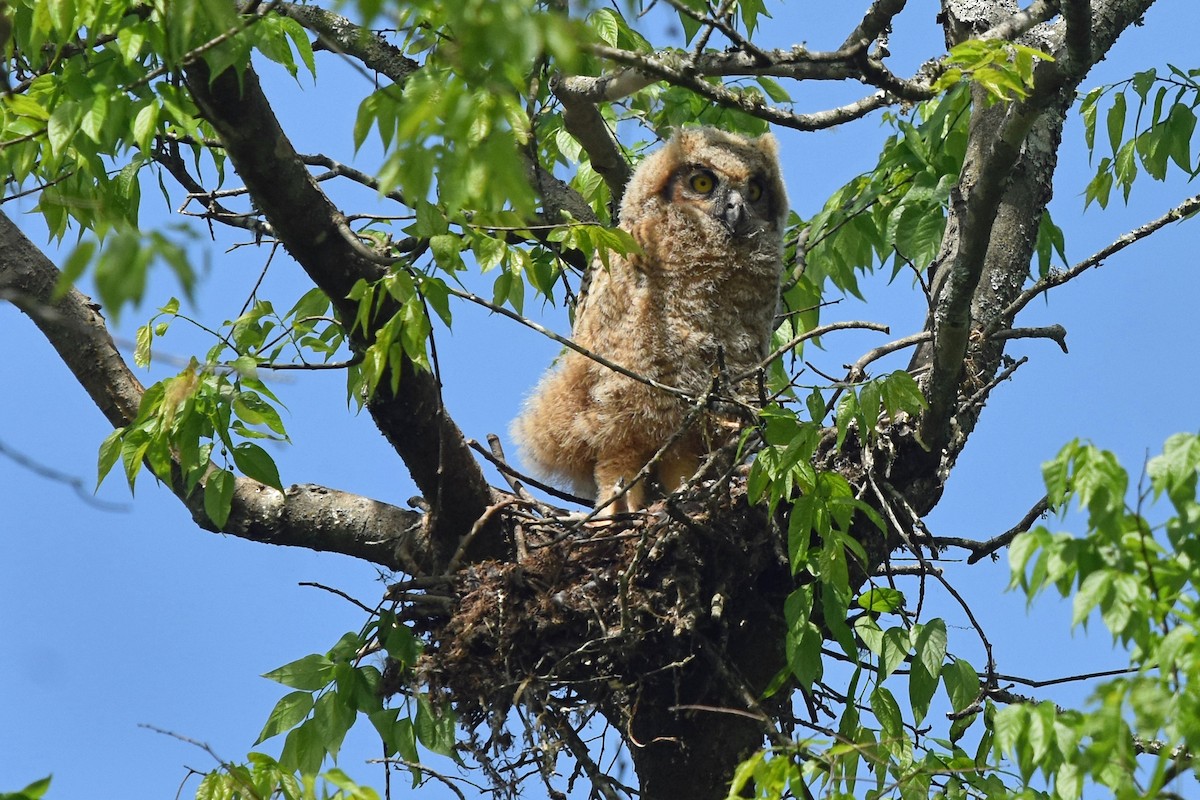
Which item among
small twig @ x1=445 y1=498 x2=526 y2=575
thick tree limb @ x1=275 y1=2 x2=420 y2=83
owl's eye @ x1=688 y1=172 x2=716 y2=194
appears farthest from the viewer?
owl's eye @ x1=688 y1=172 x2=716 y2=194

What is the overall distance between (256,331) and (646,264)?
1.68m

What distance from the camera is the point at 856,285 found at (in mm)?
5488

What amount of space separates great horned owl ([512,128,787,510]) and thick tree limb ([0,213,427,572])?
840 mm

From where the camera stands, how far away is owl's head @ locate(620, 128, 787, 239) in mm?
5566

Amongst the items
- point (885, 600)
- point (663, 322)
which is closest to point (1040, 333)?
point (885, 600)

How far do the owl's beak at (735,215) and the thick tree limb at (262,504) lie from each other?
1.76m

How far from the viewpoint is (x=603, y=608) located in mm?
4281

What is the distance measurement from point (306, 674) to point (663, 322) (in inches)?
77.1

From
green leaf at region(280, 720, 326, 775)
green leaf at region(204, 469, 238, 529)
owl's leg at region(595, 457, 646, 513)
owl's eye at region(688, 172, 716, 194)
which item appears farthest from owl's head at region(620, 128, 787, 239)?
green leaf at region(280, 720, 326, 775)

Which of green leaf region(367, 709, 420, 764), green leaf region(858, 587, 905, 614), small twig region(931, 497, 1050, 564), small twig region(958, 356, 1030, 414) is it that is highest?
small twig region(958, 356, 1030, 414)

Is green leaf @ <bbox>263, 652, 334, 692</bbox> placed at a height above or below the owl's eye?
→ below

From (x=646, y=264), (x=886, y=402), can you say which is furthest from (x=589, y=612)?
(x=646, y=264)

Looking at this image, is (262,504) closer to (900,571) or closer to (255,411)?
(255,411)

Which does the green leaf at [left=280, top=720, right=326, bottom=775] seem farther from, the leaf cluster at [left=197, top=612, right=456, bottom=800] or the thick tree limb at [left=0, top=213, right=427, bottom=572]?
the thick tree limb at [left=0, top=213, right=427, bottom=572]
